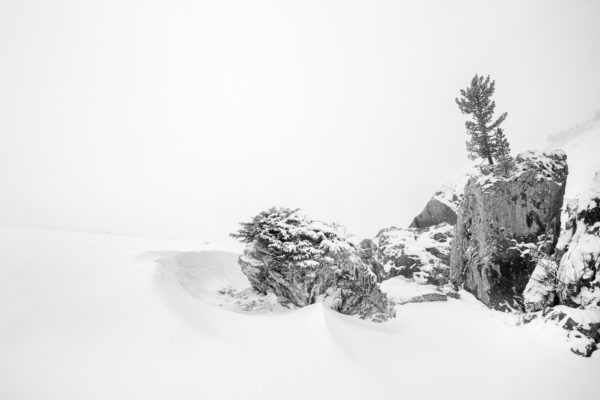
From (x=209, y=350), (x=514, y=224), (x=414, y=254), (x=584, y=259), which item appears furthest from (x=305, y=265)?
(x=414, y=254)

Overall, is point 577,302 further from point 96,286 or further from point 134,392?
point 96,286

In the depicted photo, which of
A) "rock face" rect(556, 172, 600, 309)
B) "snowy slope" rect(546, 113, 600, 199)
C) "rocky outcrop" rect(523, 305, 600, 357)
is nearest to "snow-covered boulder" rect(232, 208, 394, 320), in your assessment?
"rocky outcrop" rect(523, 305, 600, 357)

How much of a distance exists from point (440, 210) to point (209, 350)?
39.4 metres

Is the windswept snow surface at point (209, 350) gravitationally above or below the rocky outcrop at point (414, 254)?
above

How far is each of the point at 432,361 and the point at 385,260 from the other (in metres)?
24.4

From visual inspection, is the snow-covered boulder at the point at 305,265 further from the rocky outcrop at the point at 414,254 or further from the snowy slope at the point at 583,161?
the snowy slope at the point at 583,161

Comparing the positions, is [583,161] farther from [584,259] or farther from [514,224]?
[584,259]

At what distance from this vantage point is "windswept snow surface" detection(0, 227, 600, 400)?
6.03 metres

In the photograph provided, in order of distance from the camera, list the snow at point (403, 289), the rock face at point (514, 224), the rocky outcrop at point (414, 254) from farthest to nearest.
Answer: the rocky outcrop at point (414, 254) < the snow at point (403, 289) < the rock face at point (514, 224)

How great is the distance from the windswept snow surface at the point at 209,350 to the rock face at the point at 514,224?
858cm

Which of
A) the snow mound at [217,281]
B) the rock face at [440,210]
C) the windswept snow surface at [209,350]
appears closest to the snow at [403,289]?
the windswept snow surface at [209,350]

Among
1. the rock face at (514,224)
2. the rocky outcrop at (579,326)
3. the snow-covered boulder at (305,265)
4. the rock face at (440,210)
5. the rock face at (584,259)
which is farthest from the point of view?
the rock face at (440,210)

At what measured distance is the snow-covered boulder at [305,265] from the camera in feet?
43.2

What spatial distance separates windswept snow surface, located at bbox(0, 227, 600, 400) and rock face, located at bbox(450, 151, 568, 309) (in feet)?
28.2
